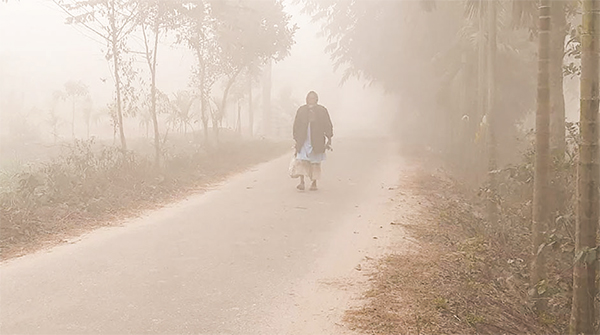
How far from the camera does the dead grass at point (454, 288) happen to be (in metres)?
4.95

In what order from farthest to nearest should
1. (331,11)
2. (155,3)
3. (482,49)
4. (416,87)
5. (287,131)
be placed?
(287,131), (331,11), (416,87), (155,3), (482,49)

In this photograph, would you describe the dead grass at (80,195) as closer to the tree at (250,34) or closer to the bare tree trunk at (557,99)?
the tree at (250,34)

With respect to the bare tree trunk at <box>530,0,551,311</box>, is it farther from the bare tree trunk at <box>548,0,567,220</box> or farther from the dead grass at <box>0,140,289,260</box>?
the dead grass at <box>0,140,289,260</box>

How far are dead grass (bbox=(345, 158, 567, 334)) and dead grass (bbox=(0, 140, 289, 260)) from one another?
4.53 meters

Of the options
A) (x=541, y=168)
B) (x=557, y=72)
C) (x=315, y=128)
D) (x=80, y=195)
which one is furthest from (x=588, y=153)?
(x=80, y=195)

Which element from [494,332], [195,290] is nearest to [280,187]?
[195,290]

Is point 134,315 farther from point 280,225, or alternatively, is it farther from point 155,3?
point 155,3

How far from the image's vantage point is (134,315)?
503 cm

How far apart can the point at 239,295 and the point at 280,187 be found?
23.4 feet

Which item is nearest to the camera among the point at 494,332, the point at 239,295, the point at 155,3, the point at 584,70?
the point at 584,70

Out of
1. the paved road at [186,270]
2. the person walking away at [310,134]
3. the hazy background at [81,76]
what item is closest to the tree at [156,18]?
the person walking away at [310,134]

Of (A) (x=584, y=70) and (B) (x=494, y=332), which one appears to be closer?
(A) (x=584, y=70)

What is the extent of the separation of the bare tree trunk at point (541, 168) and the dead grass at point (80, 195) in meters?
5.95

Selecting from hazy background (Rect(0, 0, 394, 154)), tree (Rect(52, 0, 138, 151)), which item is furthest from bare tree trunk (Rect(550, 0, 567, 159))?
hazy background (Rect(0, 0, 394, 154))
